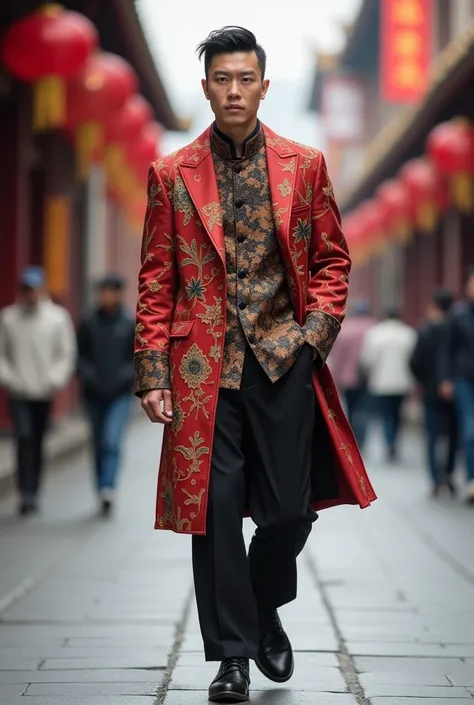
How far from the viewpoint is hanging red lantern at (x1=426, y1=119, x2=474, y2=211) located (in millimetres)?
14891

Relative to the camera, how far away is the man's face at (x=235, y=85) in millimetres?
4383

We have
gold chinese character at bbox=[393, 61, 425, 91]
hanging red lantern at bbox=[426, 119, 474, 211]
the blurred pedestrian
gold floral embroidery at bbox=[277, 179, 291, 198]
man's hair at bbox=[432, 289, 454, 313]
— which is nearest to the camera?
gold floral embroidery at bbox=[277, 179, 291, 198]

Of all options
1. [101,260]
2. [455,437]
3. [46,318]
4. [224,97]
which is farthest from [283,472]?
[101,260]

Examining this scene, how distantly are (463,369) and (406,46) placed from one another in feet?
53.0

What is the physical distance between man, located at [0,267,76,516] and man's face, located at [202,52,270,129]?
19.1 feet

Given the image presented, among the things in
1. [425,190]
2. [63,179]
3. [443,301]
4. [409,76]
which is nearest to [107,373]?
[443,301]

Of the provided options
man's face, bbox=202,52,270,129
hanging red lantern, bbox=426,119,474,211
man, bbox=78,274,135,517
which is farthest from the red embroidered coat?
hanging red lantern, bbox=426,119,474,211

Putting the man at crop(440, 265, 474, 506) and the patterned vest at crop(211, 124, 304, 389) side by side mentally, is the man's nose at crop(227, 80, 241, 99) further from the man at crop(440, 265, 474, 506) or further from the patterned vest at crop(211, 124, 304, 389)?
the man at crop(440, 265, 474, 506)

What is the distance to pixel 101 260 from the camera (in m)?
23.5

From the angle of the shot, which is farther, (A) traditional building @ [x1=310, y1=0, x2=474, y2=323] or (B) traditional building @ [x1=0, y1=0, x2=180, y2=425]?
(A) traditional building @ [x1=310, y1=0, x2=474, y2=323]

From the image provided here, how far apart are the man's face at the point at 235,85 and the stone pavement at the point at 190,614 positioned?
1.73 meters

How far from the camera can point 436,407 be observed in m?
11.5

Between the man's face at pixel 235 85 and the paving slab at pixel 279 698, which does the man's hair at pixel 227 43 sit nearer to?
the man's face at pixel 235 85

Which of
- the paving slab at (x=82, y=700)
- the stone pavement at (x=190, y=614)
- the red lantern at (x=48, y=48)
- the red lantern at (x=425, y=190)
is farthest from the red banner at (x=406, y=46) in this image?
the paving slab at (x=82, y=700)
